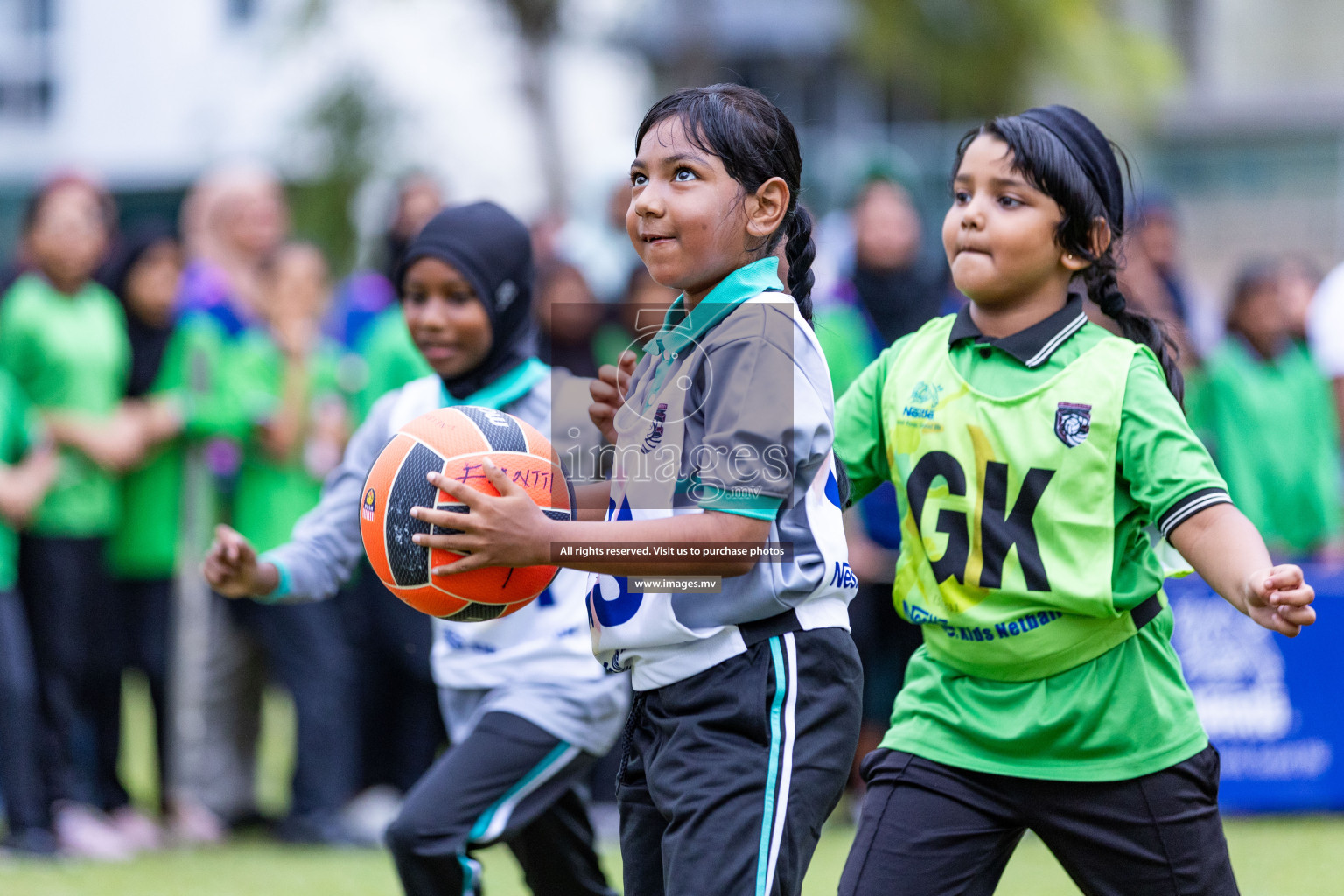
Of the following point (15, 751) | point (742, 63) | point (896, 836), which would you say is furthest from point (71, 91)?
point (896, 836)

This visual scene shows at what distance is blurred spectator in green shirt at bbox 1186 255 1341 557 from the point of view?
7191mm

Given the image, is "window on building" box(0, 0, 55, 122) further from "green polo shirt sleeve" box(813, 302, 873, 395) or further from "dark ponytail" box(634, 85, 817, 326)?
"dark ponytail" box(634, 85, 817, 326)

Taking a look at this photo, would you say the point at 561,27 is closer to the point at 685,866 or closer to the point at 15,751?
the point at 15,751

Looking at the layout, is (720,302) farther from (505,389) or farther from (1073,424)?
(505,389)

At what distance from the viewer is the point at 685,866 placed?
8.42 feet

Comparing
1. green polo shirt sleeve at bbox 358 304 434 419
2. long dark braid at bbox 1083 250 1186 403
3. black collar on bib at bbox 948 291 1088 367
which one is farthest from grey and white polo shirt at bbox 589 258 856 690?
green polo shirt sleeve at bbox 358 304 434 419

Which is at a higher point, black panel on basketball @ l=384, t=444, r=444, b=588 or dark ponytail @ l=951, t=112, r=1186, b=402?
dark ponytail @ l=951, t=112, r=1186, b=402

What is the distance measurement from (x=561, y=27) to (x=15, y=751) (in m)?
14.3

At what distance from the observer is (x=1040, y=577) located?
290 centimetres

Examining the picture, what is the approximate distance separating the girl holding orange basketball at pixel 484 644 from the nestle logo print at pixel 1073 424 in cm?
125

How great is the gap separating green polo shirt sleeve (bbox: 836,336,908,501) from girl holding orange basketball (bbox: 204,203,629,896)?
81 centimetres

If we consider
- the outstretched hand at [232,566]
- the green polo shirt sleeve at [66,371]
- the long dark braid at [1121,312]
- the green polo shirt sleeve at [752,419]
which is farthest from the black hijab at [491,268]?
the green polo shirt sleeve at [66,371]

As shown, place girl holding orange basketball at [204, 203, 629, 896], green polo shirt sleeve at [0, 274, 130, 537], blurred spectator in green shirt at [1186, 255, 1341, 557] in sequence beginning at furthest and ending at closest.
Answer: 1. blurred spectator in green shirt at [1186, 255, 1341, 557]
2. green polo shirt sleeve at [0, 274, 130, 537]
3. girl holding orange basketball at [204, 203, 629, 896]

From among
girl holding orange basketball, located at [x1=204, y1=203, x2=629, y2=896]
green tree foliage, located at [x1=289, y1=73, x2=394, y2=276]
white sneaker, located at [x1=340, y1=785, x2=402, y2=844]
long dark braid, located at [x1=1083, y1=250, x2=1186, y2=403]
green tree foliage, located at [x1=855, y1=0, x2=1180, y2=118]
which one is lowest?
white sneaker, located at [x1=340, y1=785, x2=402, y2=844]
